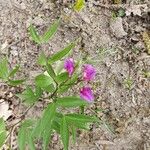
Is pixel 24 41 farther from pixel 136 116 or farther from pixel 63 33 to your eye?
pixel 136 116

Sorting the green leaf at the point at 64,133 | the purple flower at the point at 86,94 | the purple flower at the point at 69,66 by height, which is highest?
the purple flower at the point at 69,66

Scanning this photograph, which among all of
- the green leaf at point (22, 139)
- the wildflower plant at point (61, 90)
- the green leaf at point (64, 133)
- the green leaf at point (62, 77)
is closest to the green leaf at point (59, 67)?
the wildflower plant at point (61, 90)

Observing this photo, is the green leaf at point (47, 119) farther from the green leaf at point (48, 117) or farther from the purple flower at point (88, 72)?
the purple flower at point (88, 72)

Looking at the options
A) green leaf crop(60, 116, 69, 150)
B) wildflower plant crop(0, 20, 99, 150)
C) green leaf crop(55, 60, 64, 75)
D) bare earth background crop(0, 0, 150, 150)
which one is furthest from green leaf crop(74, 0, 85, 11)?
green leaf crop(60, 116, 69, 150)

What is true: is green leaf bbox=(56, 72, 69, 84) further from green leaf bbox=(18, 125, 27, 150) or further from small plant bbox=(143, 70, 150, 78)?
small plant bbox=(143, 70, 150, 78)

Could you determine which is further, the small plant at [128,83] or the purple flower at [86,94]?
the small plant at [128,83]

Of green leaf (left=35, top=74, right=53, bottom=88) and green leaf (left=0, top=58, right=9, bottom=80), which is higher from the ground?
green leaf (left=0, top=58, right=9, bottom=80)

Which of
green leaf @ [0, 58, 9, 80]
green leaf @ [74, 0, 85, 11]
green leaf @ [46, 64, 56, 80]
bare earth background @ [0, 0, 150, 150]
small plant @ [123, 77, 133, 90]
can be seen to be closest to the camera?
green leaf @ [46, 64, 56, 80]

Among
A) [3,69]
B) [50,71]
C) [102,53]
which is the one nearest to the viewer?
[50,71]

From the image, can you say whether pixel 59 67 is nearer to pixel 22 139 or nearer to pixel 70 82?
pixel 70 82

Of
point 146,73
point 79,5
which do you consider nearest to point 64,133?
point 146,73
